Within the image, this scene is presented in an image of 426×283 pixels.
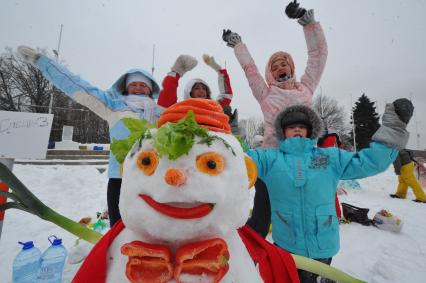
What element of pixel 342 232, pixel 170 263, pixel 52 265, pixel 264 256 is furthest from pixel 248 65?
pixel 342 232

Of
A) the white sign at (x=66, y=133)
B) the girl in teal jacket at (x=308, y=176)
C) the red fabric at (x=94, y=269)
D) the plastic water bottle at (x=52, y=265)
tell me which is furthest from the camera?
the white sign at (x=66, y=133)

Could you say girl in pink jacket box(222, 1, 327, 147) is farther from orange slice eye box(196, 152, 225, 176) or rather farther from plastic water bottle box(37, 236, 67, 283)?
plastic water bottle box(37, 236, 67, 283)

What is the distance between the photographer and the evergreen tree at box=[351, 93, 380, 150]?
84.6ft

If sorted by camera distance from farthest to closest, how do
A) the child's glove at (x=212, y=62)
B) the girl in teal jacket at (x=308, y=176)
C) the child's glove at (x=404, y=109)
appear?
the child's glove at (x=212, y=62) → the girl in teal jacket at (x=308, y=176) → the child's glove at (x=404, y=109)

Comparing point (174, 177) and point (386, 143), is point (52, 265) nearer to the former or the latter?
point (174, 177)

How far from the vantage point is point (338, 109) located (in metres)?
29.6

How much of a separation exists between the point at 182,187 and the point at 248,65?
207 centimetres

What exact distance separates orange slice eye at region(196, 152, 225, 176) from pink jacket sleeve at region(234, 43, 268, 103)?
1.72m

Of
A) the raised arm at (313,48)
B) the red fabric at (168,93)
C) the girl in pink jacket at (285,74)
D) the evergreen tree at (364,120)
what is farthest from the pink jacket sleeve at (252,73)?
the evergreen tree at (364,120)

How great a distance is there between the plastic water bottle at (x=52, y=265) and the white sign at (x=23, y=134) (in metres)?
0.80

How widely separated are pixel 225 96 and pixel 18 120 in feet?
5.73

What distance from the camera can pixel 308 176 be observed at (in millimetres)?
1636

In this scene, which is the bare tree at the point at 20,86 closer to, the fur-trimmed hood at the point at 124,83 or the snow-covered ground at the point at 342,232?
the snow-covered ground at the point at 342,232

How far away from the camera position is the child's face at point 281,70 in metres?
2.30
